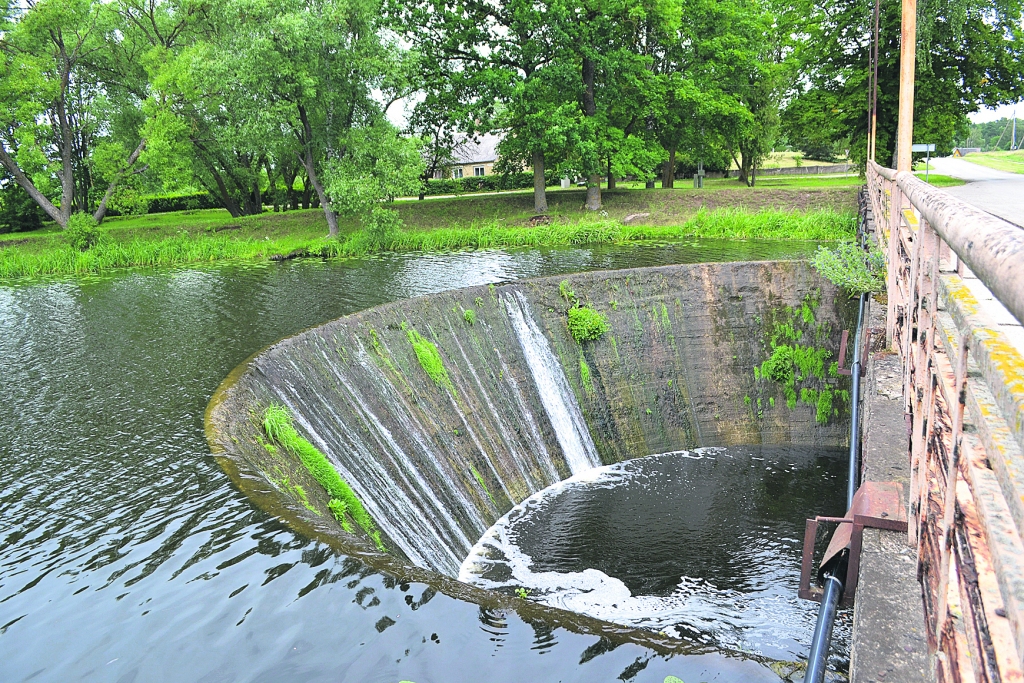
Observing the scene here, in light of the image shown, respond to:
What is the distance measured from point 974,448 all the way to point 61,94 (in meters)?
31.2

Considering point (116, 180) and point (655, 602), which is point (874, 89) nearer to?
point (655, 602)

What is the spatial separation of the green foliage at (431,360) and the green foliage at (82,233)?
56.1 ft

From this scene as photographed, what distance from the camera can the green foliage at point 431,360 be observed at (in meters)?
11.4

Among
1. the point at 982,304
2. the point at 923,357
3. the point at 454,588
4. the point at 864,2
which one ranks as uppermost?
the point at 864,2

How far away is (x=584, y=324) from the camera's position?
14.1 m

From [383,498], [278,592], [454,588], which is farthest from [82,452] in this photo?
[454,588]

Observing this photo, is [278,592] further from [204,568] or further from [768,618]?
[768,618]

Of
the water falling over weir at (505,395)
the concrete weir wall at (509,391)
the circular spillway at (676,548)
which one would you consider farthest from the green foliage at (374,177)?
the circular spillway at (676,548)

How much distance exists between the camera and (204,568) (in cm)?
545

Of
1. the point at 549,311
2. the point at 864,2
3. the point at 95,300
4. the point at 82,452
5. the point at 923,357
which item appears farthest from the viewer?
the point at 864,2

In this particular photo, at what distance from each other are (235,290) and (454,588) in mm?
13689

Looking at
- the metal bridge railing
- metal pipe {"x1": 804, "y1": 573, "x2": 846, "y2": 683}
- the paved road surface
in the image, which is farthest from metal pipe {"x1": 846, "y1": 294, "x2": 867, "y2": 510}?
the metal bridge railing

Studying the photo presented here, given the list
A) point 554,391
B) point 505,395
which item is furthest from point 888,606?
point 554,391

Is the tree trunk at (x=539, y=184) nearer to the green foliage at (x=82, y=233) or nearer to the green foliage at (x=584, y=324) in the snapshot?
the green foliage at (x=82, y=233)
